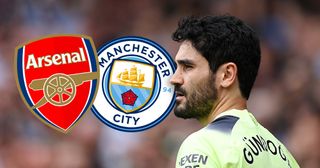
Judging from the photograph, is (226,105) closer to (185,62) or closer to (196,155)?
(185,62)

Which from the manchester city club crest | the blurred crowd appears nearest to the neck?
the manchester city club crest

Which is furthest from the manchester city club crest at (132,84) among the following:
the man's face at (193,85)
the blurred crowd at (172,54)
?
the man's face at (193,85)

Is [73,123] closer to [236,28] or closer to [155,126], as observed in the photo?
[155,126]

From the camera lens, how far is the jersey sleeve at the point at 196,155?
2.01 meters

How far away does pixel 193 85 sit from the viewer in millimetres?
2279

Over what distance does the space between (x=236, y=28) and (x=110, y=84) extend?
1.10m

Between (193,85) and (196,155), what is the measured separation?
1.04 feet

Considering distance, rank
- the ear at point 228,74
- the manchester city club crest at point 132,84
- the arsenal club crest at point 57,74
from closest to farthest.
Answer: the ear at point 228,74
the manchester city club crest at point 132,84
the arsenal club crest at point 57,74

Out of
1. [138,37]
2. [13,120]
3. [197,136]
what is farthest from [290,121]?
[197,136]

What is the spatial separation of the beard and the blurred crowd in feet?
3.66

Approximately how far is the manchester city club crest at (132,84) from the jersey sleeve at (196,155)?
3.68ft

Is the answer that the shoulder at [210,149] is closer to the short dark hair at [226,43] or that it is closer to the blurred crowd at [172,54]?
the short dark hair at [226,43]

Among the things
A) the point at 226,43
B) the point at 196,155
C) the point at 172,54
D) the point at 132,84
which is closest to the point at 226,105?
the point at 226,43

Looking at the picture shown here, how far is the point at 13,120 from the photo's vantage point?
3.39m
